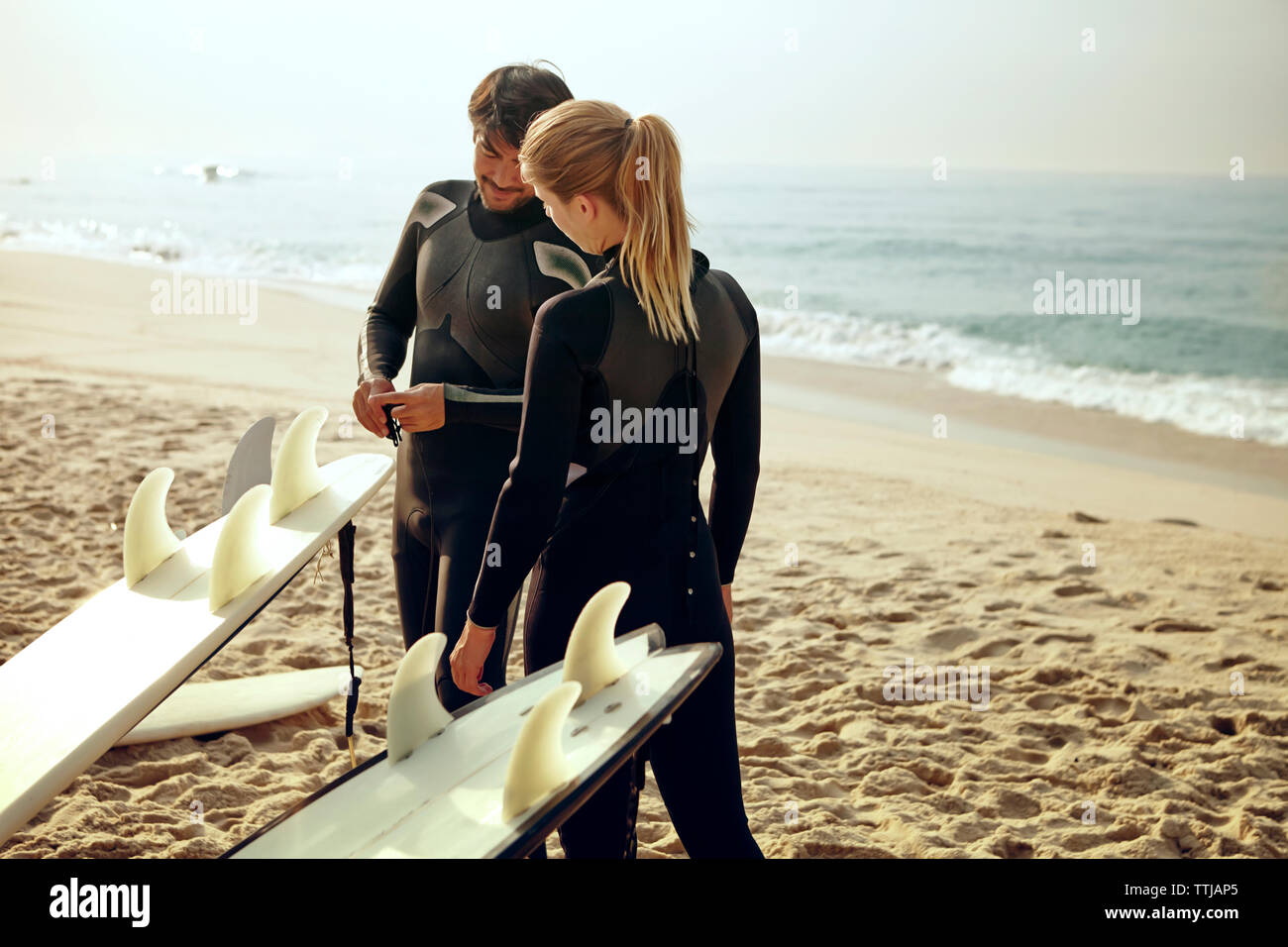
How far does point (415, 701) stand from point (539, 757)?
34 centimetres

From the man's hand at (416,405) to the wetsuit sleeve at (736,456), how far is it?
59 centimetres

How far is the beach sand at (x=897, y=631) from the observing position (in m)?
2.92

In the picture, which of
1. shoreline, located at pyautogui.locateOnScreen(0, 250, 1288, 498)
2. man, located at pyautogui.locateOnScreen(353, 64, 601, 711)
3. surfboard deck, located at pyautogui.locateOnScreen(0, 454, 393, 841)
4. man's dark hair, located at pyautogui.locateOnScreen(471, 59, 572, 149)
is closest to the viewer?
surfboard deck, located at pyautogui.locateOnScreen(0, 454, 393, 841)

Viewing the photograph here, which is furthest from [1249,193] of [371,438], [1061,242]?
[371,438]

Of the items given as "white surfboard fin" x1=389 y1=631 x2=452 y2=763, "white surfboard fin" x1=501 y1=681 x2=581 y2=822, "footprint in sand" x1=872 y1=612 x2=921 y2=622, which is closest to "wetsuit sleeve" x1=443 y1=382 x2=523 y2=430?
"white surfboard fin" x1=389 y1=631 x2=452 y2=763

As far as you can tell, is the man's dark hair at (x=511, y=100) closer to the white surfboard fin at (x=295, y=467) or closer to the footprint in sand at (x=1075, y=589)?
the white surfboard fin at (x=295, y=467)

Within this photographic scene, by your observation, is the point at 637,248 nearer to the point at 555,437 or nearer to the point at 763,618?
the point at 555,437

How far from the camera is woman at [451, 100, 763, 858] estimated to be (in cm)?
157

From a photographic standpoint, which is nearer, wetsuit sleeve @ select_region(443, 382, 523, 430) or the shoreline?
wetsuit sleeve @ select_region(443, 382, 523, 430)

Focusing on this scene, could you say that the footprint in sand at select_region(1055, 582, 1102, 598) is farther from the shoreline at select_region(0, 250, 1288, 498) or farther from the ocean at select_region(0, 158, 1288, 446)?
the ocean at select_region(0, 158, 1288, 446)

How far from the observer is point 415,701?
63.4 inches

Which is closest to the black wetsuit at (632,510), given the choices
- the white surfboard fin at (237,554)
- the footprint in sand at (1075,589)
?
the white surfboard fin at (237,554)

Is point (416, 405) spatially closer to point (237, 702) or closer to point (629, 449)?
point (629, 449)

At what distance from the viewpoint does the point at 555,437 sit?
1.58 metres
